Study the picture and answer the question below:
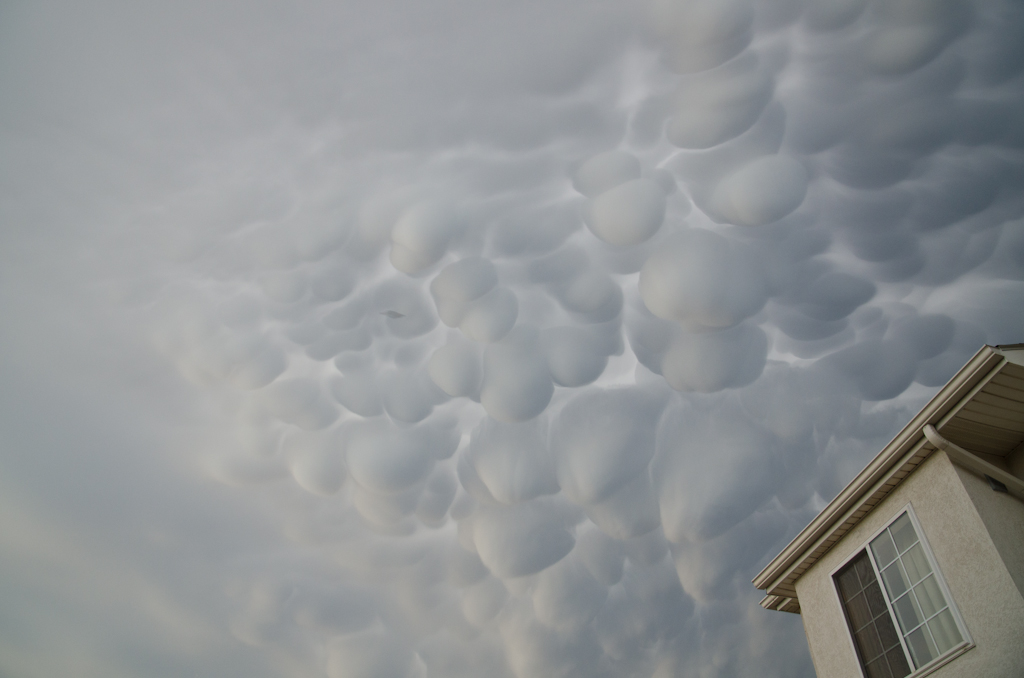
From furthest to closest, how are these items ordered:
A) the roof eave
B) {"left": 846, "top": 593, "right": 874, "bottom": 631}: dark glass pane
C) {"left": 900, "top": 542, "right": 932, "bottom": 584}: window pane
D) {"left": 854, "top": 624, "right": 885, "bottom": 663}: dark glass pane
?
{"left": 846, "top": 593, "right": 874, "bottom": 631}: dark glass pane, {"left": 854, "top": 624, "right": 885, "bottom": 663}: dark glass pane, {"left": 900, "top": 542, "right": 932, "bottom": 584}: window pane, the roof eave

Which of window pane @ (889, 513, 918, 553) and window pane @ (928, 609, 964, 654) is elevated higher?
window pane @ (889, 513, 918, 553)

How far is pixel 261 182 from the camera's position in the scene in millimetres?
6973

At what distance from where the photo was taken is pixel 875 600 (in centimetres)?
518

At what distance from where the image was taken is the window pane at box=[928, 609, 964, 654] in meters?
4.37

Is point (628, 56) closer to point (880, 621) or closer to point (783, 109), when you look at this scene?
point (783, 109)

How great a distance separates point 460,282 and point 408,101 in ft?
7.00

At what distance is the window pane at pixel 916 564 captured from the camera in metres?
4.69

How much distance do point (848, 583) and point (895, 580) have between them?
607 millimetres

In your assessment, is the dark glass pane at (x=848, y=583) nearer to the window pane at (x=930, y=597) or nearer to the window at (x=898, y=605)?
the window at (x=898, y=605)

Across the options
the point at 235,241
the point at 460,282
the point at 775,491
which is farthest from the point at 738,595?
the point at 235,241

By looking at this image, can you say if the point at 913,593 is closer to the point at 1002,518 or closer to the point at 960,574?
the point at 960,574

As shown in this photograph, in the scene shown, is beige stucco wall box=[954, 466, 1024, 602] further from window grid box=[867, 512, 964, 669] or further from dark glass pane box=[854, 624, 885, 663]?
dark glass pane box=[854, 624, 885, 663]

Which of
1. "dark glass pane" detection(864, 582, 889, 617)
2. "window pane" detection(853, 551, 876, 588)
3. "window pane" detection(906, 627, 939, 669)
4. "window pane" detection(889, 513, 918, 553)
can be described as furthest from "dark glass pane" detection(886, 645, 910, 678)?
"window pane" detection(889, 513, 918, 553)

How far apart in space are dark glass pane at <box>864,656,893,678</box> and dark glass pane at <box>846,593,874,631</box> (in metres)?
0.30
